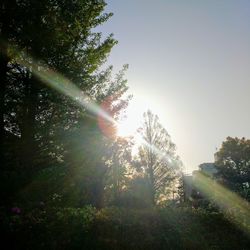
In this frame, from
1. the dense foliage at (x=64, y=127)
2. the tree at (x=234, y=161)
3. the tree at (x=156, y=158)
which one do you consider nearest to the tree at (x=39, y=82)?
the dense foliage at (x=64, y=127)

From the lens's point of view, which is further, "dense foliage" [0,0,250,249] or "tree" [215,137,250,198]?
"tree" [215,137,250,198]

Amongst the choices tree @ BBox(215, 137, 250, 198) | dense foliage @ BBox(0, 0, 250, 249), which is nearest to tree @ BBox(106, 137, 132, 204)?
dense foliage @ BBox(0, 0, 250, 249)

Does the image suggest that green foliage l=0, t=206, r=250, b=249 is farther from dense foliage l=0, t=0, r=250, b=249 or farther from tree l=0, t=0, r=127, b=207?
tree l=0, t=0, r=127, b=207

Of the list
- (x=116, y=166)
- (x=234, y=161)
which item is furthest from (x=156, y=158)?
(x=234, y=161)

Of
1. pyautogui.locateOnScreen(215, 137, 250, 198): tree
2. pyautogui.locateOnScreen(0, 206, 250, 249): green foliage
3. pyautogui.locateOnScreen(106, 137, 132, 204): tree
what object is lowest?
pyautogui.locateOnScreen(0, 206, 250, 249): green foliage

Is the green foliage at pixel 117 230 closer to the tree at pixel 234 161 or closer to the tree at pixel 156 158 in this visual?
the tree at pixel 156 158

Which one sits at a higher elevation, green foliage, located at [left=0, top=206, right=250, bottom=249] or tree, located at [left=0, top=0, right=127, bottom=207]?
tree, located at [left=0, top=0, right=127, bottom=207]

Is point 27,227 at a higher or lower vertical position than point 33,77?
lower

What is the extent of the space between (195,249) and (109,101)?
18.0 ft

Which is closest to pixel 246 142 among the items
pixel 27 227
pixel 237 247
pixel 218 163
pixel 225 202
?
pixel 218 163

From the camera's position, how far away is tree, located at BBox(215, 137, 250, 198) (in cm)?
4906

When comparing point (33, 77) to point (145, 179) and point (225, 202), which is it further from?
point (145, 179)

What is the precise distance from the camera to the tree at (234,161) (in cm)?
4906

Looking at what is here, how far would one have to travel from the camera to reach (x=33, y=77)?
10.6 metres
